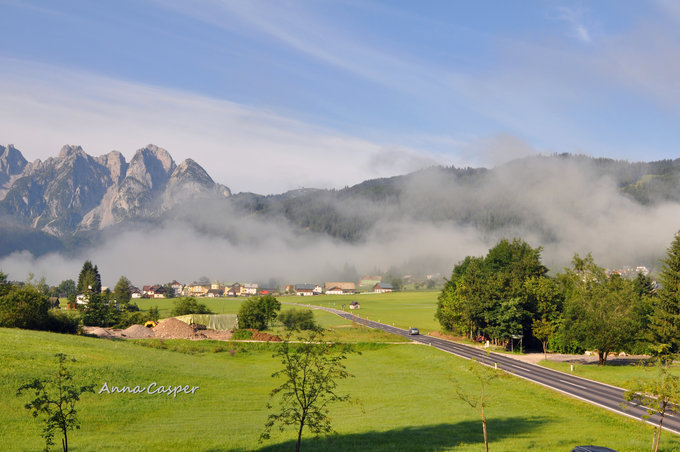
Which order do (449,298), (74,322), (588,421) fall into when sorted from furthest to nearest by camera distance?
(449,298)
(74,322)
(588,421)

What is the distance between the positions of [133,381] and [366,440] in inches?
1076

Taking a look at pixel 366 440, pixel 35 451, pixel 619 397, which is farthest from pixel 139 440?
pixel 619 397

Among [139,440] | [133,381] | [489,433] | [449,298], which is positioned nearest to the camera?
[139,440]

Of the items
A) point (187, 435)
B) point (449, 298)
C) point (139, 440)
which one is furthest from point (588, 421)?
point (449, 298)

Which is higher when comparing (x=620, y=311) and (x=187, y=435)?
(x=620, y=311)

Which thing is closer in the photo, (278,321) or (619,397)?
(619,397)

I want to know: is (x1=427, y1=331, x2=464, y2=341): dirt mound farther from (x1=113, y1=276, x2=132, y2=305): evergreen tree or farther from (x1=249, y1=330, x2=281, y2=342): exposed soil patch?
(x1=113, y1=276, x2=132, y2=305): evergreen tree

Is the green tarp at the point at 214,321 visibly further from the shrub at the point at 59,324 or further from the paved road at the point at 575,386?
the paved road at the point at 575,386

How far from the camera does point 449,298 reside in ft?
338

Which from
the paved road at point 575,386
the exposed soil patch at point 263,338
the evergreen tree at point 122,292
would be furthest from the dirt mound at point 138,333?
the evergreen tree at point 122,292

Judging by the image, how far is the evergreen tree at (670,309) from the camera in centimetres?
7131

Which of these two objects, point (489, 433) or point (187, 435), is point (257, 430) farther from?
point (489, 433)

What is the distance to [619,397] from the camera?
4709 cm

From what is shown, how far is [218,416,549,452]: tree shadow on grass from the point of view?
29.0 metres
